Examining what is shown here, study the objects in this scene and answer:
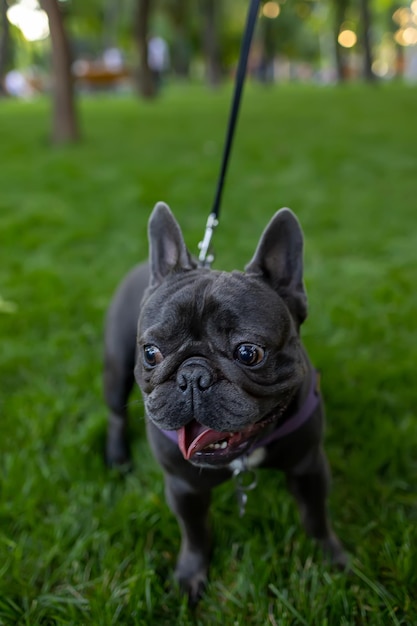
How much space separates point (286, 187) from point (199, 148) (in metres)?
2.21

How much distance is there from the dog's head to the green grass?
2.05 feet

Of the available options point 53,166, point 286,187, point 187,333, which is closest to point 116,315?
point 187,333

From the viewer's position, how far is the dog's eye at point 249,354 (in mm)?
1628

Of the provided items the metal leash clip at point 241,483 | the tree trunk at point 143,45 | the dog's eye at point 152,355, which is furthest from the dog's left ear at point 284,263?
the tree trunk at point 143,45

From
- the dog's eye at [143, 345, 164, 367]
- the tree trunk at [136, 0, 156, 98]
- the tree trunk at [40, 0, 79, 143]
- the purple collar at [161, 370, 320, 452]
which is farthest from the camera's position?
the tree trunk at [136, 0, 156, 98]

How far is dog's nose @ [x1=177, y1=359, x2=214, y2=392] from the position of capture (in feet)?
5.11

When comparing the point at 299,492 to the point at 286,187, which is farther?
the point at 286,187

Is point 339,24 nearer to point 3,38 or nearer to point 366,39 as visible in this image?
point 366,39

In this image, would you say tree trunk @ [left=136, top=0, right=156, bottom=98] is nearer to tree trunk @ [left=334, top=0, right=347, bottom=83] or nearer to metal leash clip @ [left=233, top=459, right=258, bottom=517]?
tree trunk @ [left=334, top=0, right=347, bottom=83]

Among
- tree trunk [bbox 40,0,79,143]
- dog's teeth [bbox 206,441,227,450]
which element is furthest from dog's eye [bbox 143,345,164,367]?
tree trunk [bbox 40,0,79,143]

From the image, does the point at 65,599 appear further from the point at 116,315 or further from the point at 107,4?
the point at 107,4

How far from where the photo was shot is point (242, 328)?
1.63 m

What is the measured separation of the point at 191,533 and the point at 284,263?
3.13 feet

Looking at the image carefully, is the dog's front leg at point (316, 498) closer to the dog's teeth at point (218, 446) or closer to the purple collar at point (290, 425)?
the purple collar at point (290, 425)
